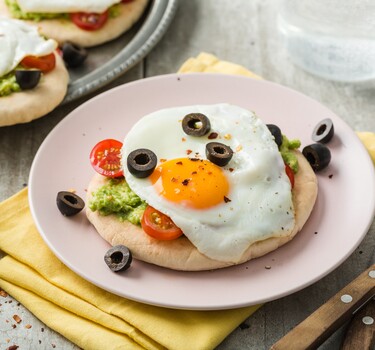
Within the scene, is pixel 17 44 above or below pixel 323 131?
below

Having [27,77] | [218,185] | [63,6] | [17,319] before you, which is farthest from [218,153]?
[63,6]

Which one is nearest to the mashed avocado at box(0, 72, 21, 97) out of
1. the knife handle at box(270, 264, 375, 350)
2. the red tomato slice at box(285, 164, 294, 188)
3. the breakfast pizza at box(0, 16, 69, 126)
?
the breakfast pizza at box(0, 16, 69, 126)

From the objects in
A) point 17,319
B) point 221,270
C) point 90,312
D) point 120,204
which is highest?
point 120,204

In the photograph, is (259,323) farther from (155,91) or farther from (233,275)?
(155,91)

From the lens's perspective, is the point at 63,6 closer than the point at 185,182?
No

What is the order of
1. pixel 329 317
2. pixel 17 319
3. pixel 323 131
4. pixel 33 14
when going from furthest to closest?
1. pixel 33 14
2. pixel 323 131
3. pixel 17 319
4. pixel 329 317

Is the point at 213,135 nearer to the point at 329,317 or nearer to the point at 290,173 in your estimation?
the point at 290,173

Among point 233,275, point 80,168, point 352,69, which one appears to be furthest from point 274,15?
point 233,275
